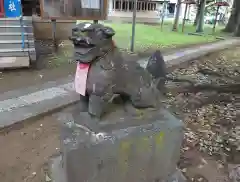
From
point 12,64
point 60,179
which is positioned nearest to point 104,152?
point 60,179

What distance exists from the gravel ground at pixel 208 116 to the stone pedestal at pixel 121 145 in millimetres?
758

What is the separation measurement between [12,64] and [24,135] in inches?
124

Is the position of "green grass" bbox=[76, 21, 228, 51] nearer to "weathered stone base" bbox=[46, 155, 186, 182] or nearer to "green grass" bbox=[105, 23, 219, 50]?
"green grass" bbox=[105, 23, 219, 50]

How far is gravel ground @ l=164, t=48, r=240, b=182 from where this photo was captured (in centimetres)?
304

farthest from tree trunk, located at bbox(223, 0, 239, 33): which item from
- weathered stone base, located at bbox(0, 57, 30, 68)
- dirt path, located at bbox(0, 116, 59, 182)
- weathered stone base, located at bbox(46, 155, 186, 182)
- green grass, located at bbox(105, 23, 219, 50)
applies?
weathered stone base, located at bbox(46, 155, 186, 182)

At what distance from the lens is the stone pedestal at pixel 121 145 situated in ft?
6.70

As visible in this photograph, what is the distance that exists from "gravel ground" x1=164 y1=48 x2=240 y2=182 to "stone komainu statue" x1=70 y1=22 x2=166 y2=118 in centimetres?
125

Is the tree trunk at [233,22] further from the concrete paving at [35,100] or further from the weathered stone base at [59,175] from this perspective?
the weathered stone base at [59,175]

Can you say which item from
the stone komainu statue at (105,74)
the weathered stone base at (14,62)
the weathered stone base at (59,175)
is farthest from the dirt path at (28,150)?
the weathered stone base at (14,62)

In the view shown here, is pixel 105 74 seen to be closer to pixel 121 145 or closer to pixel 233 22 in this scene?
pixel 121 145

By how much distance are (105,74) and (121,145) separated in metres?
0.64

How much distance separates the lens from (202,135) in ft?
12.2

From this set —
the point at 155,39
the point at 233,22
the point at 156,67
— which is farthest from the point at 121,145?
the point at 233,22

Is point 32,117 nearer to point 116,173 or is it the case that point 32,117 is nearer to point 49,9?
point 116,173
